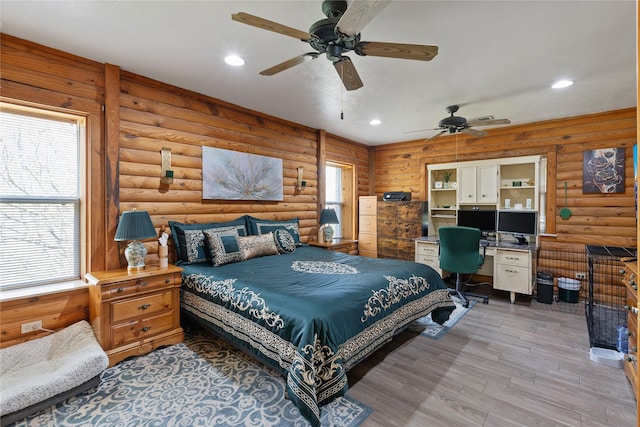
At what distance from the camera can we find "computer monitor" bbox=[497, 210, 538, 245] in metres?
4.22

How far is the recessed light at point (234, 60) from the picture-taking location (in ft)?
8.53

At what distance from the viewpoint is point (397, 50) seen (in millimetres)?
1825

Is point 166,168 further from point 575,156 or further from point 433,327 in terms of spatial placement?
point 575,156

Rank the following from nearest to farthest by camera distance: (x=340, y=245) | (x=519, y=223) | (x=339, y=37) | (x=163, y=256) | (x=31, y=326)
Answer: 1. (x=339, y=37)
2. (x=31, y=326)
3. (x=163, y=256)
4. (x=519, y=223)
5. (x=340, y=245)

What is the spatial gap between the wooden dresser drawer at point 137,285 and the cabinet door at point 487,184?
15.2 ft

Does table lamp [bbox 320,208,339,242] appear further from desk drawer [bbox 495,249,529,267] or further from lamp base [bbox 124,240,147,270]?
lamp base [bbox 124,240,147,270]

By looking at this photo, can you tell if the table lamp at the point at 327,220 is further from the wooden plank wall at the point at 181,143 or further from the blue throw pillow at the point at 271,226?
the wooden plank wall at the point at 181,143

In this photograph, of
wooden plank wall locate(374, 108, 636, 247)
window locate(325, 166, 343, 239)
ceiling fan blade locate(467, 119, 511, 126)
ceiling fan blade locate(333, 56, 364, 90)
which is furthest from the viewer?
window locate(325, 166, 343, 239)

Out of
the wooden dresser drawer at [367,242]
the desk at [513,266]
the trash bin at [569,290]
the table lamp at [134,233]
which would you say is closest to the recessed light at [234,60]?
the table lamp at [134,233]

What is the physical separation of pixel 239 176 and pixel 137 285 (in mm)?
1856

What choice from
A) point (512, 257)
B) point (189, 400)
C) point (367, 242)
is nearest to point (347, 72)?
point (189, 400)

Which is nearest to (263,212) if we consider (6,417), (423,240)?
(423,240)

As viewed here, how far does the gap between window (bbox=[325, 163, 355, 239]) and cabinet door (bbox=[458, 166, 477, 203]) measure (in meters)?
2.01

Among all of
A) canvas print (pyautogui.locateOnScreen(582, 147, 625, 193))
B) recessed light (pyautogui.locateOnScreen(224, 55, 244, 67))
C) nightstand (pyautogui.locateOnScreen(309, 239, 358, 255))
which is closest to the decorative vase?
recessed light (pyautogui.locateOnScreen(224, 55, 244, 67))
